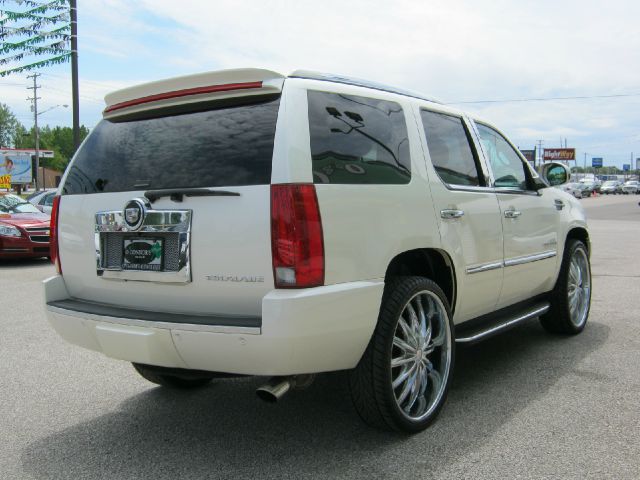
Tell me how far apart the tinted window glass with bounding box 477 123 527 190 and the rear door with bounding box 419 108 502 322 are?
0.85 ft

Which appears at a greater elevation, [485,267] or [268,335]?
[485,267]

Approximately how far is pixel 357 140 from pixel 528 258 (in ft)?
6.89

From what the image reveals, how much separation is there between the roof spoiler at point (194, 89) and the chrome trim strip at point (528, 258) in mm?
2248

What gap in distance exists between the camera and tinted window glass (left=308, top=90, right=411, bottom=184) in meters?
3.09

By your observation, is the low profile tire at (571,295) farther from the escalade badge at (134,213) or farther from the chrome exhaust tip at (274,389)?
the escalade badge at (134,213)

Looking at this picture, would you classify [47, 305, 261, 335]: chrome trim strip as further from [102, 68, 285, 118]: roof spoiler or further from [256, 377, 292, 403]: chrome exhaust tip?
[102, 68, 285, 118]: roof spoiler

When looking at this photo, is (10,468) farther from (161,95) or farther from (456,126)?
(456,126)

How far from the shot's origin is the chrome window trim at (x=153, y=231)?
306 centimetres

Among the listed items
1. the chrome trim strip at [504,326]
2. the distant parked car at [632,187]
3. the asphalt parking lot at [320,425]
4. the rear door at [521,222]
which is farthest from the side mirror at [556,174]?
the distant parked car at [632,187]

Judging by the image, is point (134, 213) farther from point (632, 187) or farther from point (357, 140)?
point (632, 187)

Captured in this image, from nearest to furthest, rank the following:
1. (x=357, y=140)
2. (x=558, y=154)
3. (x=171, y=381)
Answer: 1. (x=357, y=140)
2. (x=171, y=381)
3. (x=558, y=154)

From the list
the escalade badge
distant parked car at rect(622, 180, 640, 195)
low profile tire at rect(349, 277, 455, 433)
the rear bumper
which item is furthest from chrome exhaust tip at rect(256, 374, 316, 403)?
distant parked car at rect(622, 180, 640, 195)

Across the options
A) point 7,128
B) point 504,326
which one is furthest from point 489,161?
point 7,128

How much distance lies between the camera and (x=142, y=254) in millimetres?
3232
